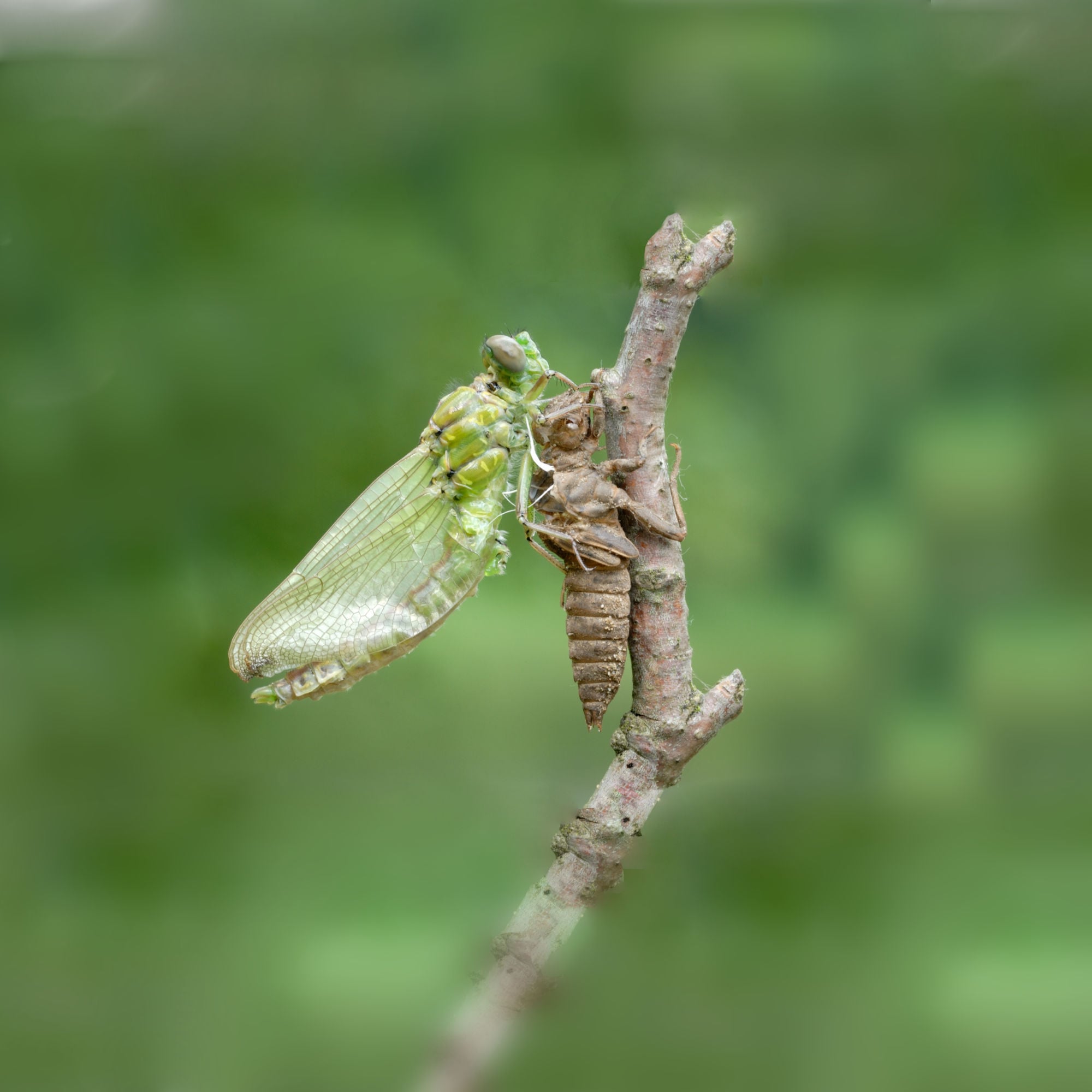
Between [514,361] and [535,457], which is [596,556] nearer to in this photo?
[535,457]

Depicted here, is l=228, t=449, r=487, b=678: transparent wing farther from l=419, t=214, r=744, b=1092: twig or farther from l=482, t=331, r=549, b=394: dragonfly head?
l=419, t=214, r=744, b=1092: twig

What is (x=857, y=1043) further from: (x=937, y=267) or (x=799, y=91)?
(x=799, y=91)

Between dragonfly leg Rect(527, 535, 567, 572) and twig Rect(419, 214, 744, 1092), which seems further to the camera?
dragonfly leg Rect(527, 535, 567, 572)

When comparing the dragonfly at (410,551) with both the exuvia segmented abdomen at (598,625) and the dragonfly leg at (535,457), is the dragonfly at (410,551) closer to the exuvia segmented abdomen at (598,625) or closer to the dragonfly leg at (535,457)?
the dragonfly leg at (535,457)

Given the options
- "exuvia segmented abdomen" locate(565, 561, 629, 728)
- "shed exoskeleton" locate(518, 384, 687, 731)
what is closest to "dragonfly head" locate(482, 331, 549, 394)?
"shed exoskeleton" locate(518, 384, 687, 731)

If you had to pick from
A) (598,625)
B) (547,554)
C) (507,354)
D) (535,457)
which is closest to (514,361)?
(507,354)

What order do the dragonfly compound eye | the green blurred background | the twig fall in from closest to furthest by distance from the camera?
the twig → the dragonfly compound eye → the green blurred background
